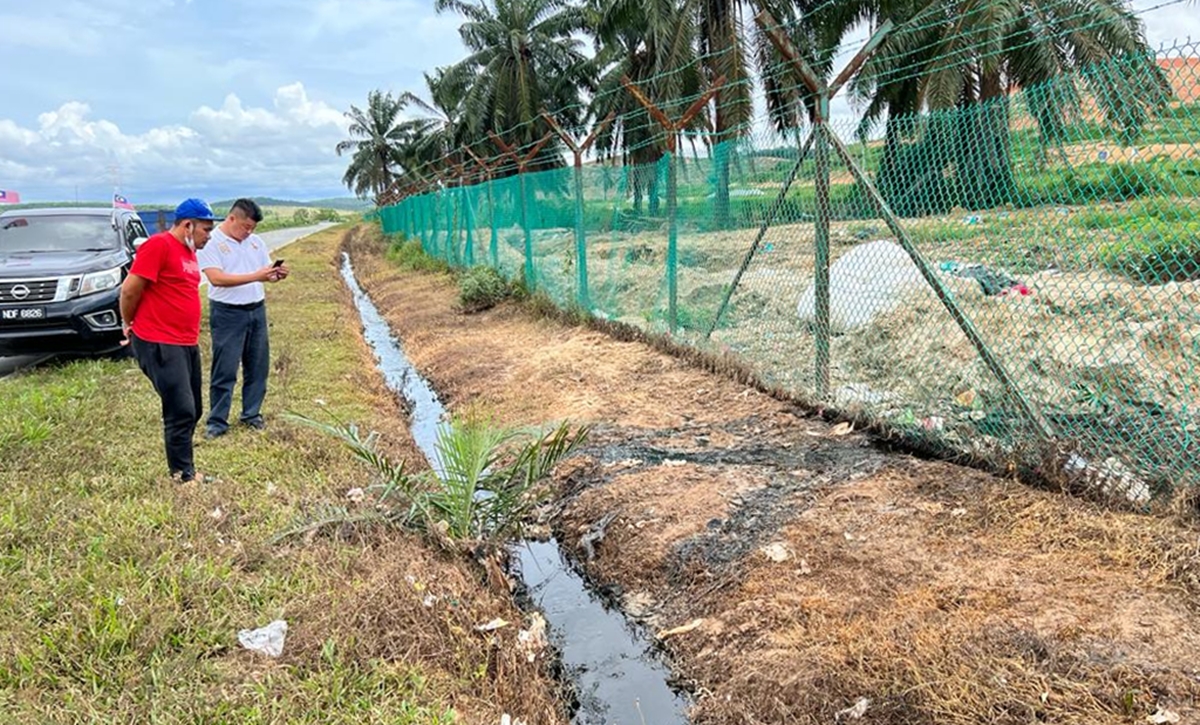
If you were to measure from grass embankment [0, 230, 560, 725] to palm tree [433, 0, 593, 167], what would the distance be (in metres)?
26.1

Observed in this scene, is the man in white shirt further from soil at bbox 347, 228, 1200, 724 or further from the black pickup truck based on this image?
the black pickup truck

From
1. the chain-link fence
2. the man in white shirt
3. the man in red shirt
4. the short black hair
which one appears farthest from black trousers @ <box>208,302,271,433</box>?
the chain-link fence

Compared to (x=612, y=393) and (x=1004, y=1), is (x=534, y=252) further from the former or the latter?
(x=1004, y=1)

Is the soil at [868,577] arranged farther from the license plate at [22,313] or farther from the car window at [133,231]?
the car window at [133,231]

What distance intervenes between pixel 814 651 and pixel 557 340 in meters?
5.81

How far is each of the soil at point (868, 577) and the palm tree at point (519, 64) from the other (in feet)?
85.2

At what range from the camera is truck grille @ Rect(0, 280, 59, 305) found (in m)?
6.88

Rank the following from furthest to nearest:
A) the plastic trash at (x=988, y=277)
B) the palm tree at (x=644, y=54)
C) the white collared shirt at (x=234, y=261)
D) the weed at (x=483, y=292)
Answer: the palm tree at (x=644, y=54) < the weed at (x=483, y=292) < the white collared shirt at (x=234, y=261) < the plastic trash at (x=988, y=277)

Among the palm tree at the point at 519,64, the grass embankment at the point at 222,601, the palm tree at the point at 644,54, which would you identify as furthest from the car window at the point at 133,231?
the palm tree at the point at 519,64

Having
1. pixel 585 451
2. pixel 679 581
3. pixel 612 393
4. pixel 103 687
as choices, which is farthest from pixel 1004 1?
pixel 103 687

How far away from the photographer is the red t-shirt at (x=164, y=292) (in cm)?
373

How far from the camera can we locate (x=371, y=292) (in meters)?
16.6

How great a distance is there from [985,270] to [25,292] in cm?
791

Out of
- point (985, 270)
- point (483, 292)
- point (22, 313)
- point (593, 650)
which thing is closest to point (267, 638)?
point (593, 650)
